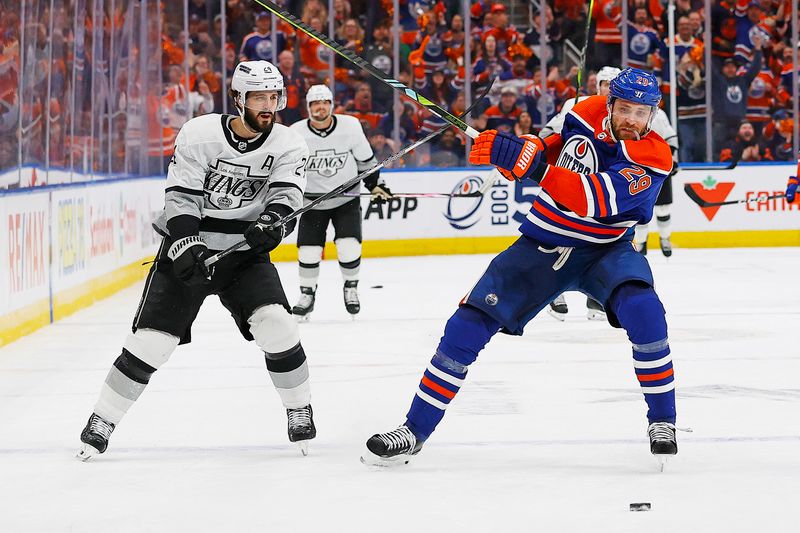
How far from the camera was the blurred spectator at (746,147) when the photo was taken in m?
12.3

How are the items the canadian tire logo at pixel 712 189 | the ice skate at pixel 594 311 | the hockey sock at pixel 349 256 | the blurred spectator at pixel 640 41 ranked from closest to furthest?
the ice skate at pixel 594 311, the hockey sock at pixel 349 256, the canadian tire logo at pixel 712 189, the blurred spectator at pixel 640 41

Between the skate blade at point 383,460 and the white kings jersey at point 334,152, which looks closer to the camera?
the skate blade at point 383,460

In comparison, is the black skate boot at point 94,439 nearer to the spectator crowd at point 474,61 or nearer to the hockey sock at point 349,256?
the hockey sock at point 349,256

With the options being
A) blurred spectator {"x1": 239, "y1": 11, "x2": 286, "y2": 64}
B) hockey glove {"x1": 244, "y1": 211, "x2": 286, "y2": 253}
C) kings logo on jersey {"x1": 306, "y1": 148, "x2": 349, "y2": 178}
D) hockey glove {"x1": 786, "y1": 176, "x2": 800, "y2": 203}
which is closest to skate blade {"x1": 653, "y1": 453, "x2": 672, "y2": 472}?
hockey glove {"x1": 244, "y1": 211, "x2": 286, "y2": 253}

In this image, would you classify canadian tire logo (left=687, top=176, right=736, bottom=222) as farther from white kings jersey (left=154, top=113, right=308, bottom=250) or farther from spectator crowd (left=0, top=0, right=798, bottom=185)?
white kings jersey (left=154, top=113, right=308, bottom=250)

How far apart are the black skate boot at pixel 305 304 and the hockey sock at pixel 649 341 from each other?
386cm

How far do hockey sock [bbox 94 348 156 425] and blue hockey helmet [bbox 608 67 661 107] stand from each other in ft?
4.97

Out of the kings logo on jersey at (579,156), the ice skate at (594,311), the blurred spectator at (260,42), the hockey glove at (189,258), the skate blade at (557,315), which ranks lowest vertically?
the skate blade at (557,315)

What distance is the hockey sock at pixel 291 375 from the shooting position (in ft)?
12.5

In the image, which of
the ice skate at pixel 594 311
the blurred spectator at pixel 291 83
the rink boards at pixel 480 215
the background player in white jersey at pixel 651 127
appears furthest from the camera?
the blurred spectator at pixel 291 83

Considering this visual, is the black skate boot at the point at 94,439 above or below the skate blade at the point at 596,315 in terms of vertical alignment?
above

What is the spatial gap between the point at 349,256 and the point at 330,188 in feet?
1.29

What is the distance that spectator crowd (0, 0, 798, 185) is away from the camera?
456 inches

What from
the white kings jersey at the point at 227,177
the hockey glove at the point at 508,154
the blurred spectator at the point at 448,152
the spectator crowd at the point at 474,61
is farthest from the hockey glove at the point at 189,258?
the blurred spectator at the point at 448,152
